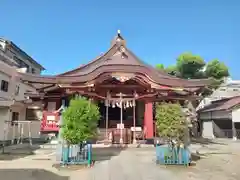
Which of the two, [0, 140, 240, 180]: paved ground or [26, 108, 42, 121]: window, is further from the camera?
[26, 108, 42, 121]: window

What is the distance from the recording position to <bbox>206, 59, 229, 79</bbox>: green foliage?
2989cm

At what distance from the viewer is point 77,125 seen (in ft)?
30.9

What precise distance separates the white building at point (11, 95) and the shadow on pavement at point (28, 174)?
8159 millimetres

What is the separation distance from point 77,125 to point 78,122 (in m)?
0.12

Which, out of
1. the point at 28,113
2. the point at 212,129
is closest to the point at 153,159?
the point at 28,113

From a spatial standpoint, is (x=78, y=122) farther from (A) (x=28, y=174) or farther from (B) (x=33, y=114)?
(B) (x=33, y=114)

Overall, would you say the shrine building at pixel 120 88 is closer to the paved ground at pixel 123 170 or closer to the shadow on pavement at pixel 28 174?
the paved ground at pixel 123 170

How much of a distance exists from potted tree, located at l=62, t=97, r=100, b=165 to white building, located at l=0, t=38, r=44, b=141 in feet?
26.9

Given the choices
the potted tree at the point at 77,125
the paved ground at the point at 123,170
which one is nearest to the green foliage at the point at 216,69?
the paved ground at the point at 123,170

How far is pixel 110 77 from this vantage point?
1602 cm

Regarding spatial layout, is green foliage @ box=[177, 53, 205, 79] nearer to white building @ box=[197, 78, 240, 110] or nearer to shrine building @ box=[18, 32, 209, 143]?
white building @ box=[197, 78, 240, 110]

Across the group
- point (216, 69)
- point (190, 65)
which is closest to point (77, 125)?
point (190, 65)

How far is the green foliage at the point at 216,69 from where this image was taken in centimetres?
2989

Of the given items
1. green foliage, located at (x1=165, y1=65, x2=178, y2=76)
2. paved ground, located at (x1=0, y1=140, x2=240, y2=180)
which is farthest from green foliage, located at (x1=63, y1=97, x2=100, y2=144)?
green foliage, located at (x1=165, y1=65, x2=178, y2=76)
